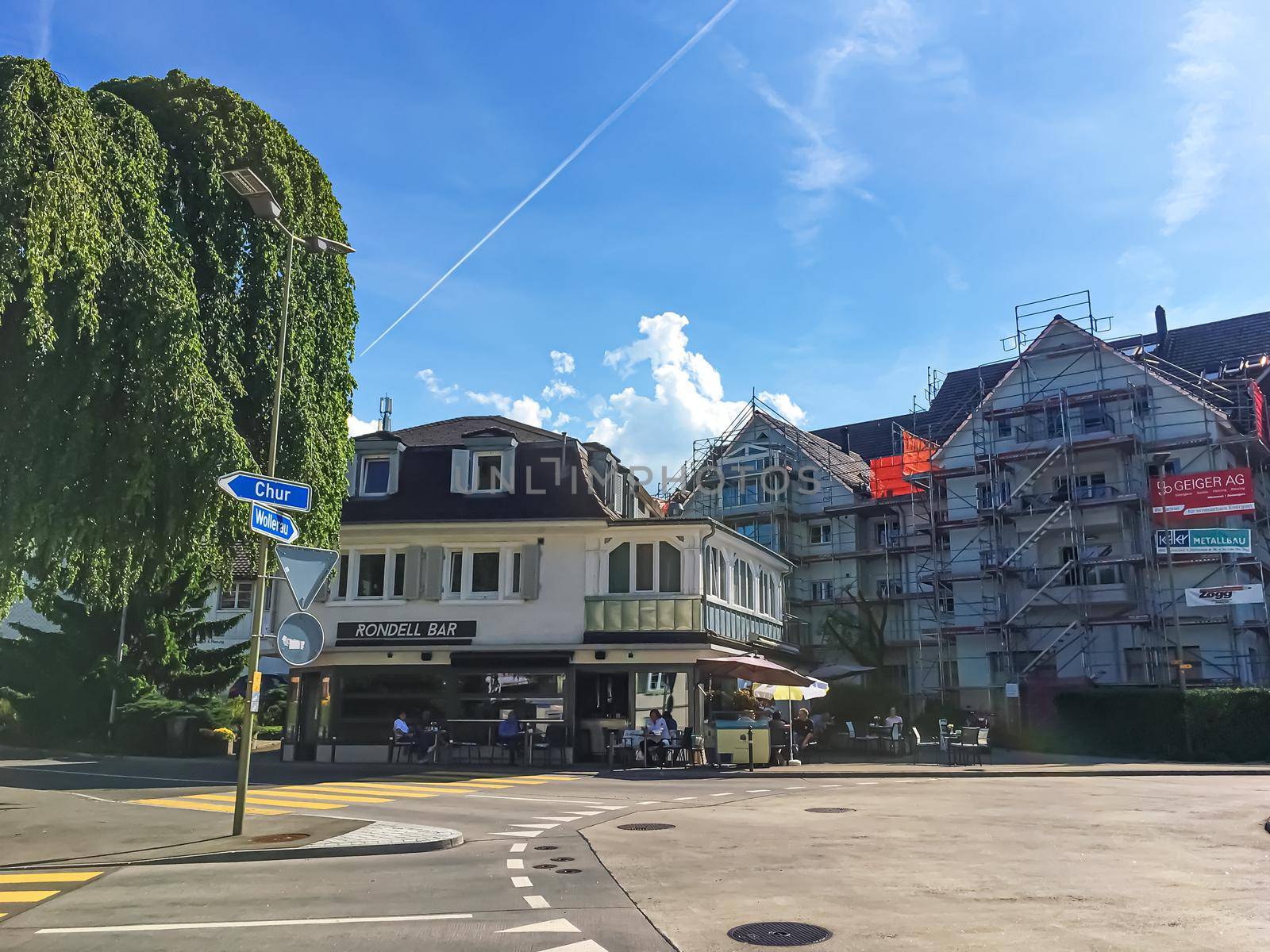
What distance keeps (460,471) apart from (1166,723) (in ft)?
72.6

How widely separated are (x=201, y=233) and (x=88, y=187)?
13.9 feet

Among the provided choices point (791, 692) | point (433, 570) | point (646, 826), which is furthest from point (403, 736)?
point (646, 826)

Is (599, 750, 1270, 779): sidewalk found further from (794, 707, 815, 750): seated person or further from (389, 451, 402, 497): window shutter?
(389, 451, 402, 497): window shutter

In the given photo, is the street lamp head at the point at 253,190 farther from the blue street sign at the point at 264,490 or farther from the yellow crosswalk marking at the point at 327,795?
the yellow crosswalk marking at the point at 327,795

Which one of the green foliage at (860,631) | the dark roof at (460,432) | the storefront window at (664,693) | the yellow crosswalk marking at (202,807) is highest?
the dark roof at (460,432)

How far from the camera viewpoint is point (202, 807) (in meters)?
16.3

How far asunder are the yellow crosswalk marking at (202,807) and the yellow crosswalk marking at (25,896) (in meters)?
5.43

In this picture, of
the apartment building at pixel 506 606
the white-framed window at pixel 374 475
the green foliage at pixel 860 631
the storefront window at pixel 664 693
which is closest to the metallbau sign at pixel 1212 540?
the apartment building at pixel 506 606

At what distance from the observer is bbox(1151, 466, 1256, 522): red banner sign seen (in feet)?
115

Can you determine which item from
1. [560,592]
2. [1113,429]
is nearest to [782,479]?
[1113,429]

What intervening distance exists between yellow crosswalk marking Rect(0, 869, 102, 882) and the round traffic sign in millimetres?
2707

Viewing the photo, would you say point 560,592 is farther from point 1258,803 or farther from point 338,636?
point 1258,803

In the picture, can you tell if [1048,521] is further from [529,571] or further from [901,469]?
[529,571]

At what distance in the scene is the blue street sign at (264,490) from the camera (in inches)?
453
